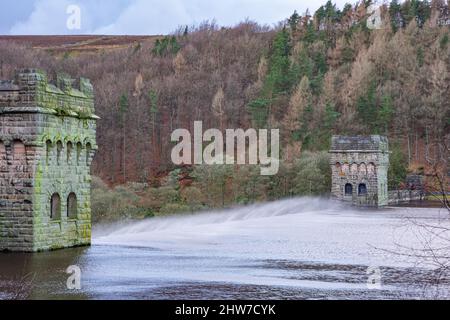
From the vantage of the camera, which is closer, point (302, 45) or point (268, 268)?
point (268, 268)

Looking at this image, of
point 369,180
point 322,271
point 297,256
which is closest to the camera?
point 322,271

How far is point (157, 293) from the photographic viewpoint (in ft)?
79.2

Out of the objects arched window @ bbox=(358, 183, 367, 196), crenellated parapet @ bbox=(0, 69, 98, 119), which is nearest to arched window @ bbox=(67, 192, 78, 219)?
crenellated parapet @ bbox=(0, 69, 98, 119)

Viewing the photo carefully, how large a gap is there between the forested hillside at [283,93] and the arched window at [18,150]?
117 ft

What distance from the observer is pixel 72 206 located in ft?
111

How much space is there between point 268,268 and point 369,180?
165ft

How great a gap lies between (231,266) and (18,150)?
25.3 feet

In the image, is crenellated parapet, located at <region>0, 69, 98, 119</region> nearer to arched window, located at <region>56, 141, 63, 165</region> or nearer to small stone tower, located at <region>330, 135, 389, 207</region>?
arched window, located at <region>56, 141, 63, 165</region>

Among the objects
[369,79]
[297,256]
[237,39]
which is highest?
[237,39]

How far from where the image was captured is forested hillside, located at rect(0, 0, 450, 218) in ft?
270

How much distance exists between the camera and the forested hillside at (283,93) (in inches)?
3246

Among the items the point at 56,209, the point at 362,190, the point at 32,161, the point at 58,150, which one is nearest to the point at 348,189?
the point at 362,190

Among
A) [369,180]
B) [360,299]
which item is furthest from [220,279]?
[369,180]

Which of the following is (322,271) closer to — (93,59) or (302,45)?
(302,45)
